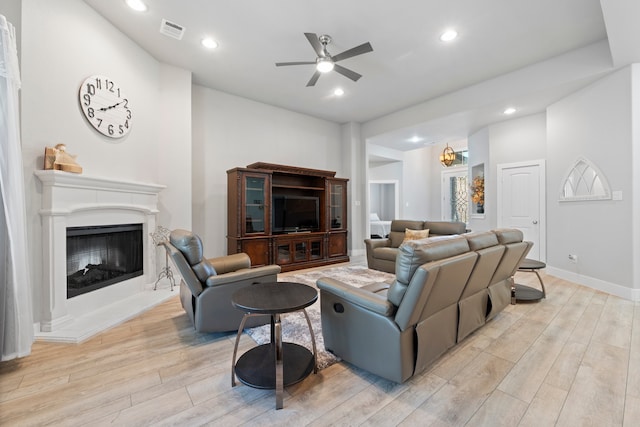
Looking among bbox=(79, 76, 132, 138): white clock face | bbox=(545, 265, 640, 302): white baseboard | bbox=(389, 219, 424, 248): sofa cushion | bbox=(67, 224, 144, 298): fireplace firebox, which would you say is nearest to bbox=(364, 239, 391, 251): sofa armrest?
bbox=(389, 219, 424, 248): sofa cushion

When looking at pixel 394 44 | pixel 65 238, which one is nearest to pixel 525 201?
pixel 394 44

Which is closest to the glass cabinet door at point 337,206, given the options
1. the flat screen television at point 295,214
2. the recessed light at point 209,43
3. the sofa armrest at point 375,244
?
the flat screen television at point 295,214

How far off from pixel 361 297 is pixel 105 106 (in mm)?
3516

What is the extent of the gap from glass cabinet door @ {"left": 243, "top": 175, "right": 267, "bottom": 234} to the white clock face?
181 cm

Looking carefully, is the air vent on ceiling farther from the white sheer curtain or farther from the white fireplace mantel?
the white fireplace mantel

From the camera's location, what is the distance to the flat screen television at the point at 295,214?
17.1 feet

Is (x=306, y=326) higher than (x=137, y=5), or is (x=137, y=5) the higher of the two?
(x=137, y=5)

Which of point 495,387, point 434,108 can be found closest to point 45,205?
point 495,387

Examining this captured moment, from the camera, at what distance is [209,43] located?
3510mm

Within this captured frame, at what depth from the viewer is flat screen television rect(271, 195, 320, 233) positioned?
5.21 m

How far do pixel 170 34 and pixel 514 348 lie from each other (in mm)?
4798

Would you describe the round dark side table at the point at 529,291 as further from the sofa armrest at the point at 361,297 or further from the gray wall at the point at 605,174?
the sofa armrest at the point at 361,297

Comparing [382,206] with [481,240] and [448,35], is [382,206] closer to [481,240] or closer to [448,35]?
[448,35]

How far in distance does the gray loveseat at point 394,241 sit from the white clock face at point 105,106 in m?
4.07
